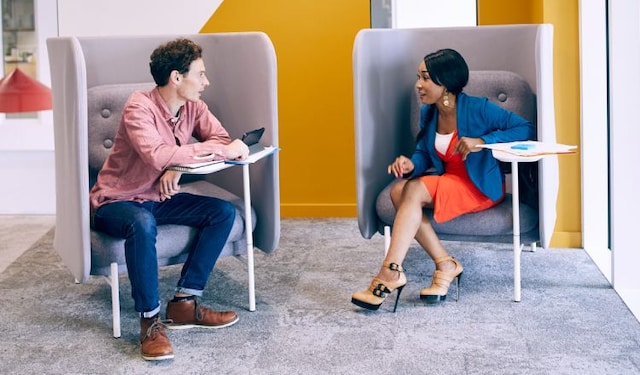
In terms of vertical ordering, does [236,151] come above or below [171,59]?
below

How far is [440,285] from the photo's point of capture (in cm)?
364

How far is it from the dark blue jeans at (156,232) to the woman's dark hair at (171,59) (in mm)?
427

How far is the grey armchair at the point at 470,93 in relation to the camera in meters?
3.59

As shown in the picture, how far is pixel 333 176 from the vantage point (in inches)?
210

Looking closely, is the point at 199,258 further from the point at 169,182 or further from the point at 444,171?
the point at 444,171

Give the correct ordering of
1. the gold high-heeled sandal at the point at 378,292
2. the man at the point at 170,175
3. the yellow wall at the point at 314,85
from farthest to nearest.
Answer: the yellow wall at the point at 314,85
the gold high-heeled sandal at the point at 378,292
the man at the point at 170,175

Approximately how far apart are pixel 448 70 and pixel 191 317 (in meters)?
1.28

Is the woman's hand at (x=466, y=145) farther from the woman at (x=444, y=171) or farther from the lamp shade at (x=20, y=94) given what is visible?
the lamp shade at (x=20, y=94)

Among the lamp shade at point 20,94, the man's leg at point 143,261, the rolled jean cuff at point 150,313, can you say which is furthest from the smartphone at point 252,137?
the lamp shade at point 20,94

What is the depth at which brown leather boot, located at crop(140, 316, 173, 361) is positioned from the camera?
3.07 meters

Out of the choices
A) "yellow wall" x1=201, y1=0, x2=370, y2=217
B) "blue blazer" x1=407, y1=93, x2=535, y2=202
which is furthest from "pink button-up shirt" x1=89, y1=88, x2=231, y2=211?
"yellow wall" x1=201, y1=0, x2=370, y2=217

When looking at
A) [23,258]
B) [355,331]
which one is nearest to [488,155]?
[355,331]

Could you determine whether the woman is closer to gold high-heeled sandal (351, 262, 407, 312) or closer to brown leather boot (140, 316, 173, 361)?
gold high-heeled sandal (351, 262, 407, 312)

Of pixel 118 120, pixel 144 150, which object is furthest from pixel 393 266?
pixel 118 120
